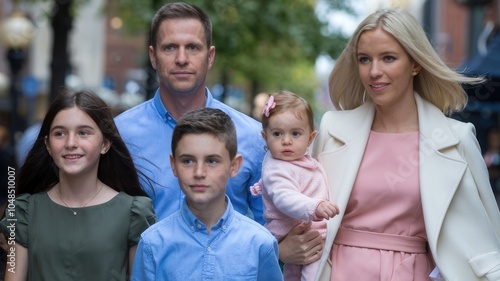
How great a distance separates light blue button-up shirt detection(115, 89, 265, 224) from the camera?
4809 millimetres

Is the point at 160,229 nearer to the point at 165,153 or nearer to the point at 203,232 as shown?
the point at 203,232

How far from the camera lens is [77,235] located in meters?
4.42

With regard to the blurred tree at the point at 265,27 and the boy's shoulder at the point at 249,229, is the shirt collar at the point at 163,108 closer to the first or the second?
the boy's shoulder at the point at 249,229

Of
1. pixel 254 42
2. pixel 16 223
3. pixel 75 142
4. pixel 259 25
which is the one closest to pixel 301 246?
pixel 75 142

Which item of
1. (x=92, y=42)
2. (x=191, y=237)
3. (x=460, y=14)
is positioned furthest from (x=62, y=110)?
(x=92, y=42)

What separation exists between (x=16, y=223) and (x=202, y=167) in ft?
3.01

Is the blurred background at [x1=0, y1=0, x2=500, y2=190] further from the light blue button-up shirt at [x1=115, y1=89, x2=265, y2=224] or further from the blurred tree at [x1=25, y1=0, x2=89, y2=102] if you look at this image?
the light blue button-up shirt at [x1=115, y1=89, x2=265, y2=224]

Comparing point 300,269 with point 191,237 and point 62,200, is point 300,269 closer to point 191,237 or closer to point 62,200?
point 191,237

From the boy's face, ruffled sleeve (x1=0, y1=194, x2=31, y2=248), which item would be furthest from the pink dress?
ruffled sleeve (x1=0, y1=194, x2=31, y2=248)

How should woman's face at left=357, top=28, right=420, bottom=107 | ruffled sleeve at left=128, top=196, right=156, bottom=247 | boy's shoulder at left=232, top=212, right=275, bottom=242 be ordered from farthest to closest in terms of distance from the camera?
woman's face at left=357, top=28, right=420, bottom=107 → ruffled sleeve at left=128, top=196, right=156, bottom=247 → boy's shoulder at left=232, top=212, right=275, bottom=242

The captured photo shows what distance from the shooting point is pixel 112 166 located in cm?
468

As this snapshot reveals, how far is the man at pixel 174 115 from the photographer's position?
190 inches

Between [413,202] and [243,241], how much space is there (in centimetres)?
93

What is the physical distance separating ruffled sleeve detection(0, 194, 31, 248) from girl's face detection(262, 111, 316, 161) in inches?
46.2
